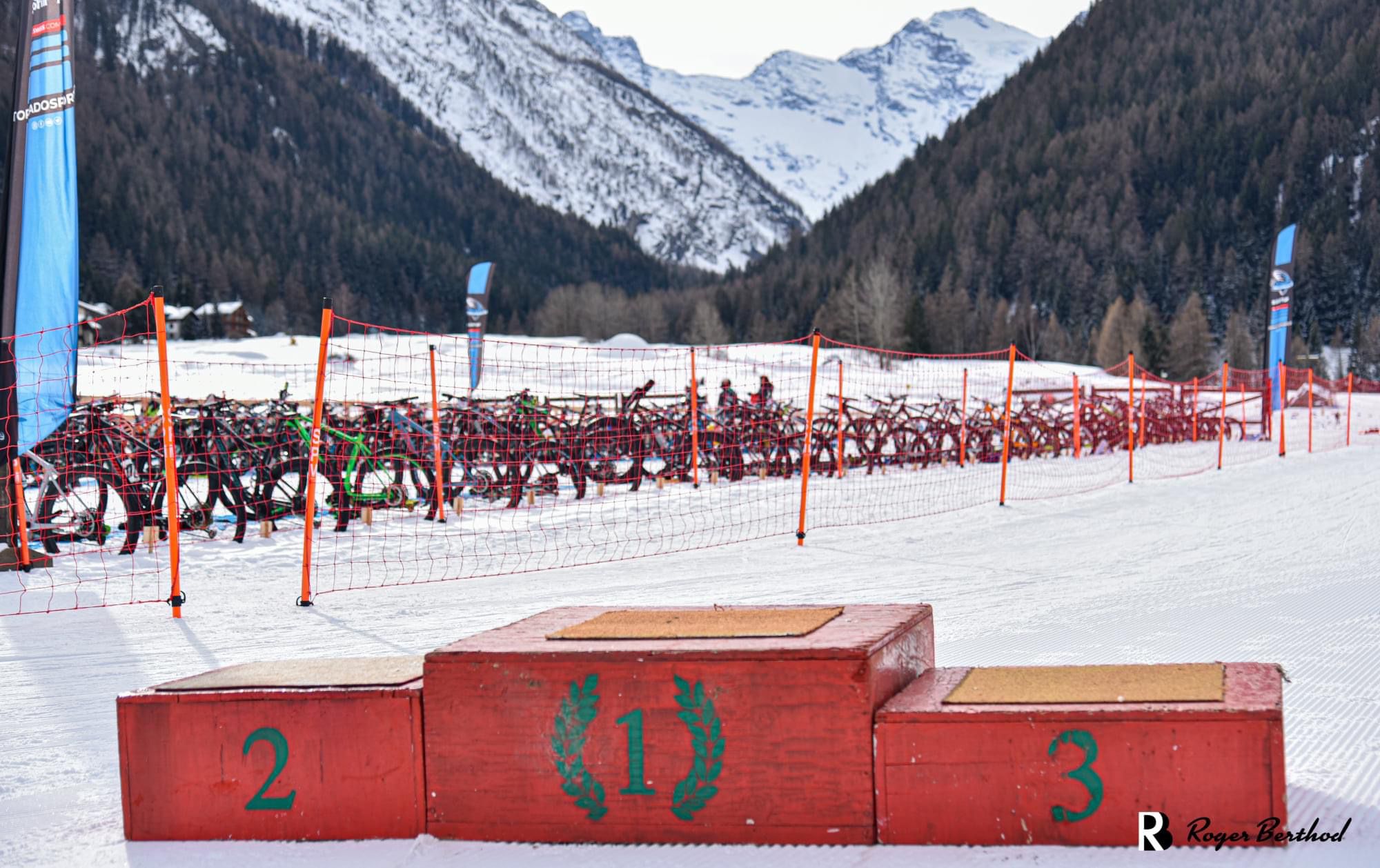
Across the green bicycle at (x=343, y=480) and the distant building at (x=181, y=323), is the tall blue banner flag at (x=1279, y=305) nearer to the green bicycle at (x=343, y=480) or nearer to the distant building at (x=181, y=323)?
the green bicycle at (x=343, y=480)

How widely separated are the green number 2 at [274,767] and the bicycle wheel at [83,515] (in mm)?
6676

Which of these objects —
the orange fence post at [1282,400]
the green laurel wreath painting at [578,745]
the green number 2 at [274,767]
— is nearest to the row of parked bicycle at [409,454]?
the orange fence post at [1282,400]

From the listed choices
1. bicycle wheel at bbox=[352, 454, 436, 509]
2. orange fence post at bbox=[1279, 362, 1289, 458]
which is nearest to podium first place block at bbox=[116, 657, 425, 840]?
bicycle wheel at bbox=[352, 454, 436, 509]

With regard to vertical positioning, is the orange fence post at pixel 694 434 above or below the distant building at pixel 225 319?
below

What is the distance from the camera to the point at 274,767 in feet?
10.4

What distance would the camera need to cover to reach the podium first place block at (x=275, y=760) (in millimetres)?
3121

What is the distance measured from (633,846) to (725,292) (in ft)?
375

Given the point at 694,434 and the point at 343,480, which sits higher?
the point at 694,434

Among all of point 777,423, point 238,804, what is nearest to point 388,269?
point 777,423

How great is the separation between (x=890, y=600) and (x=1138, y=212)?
10896 cm

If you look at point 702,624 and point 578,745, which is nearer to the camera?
point 578,745

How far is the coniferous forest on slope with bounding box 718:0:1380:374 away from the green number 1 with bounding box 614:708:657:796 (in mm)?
78845

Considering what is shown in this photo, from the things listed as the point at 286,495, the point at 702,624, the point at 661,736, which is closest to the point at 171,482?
the point at 286,495

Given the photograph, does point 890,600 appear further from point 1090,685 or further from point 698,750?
point 698,750
